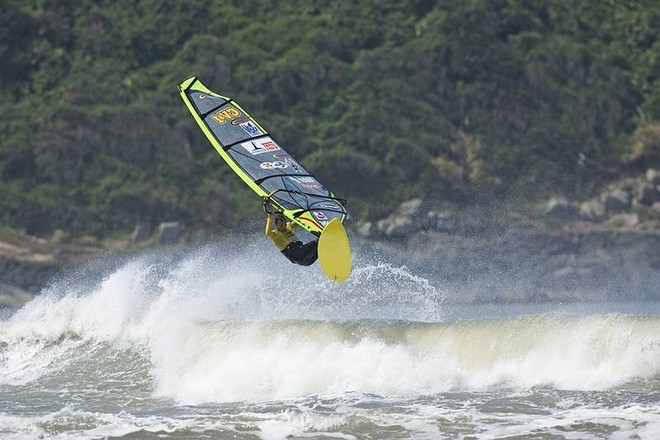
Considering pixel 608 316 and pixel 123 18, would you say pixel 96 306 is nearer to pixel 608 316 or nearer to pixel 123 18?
pixel 608 316

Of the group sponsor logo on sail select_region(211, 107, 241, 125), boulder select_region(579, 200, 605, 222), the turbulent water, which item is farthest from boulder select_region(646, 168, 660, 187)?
sponsor logo on sail select_region(211, 107, 241, 125)

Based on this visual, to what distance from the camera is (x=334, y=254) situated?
14.2m

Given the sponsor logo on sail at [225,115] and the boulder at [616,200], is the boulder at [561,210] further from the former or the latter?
the sponsor logo on sail at [225,115]

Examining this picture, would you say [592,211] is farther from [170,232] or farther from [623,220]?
[170,232]

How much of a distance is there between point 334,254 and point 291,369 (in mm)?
2551

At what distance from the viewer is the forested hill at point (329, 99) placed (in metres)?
42.1

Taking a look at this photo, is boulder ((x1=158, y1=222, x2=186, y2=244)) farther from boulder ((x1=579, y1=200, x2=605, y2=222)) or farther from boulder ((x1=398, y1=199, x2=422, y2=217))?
boulder ((x1=579, y1=200, x2=605, y2=222))

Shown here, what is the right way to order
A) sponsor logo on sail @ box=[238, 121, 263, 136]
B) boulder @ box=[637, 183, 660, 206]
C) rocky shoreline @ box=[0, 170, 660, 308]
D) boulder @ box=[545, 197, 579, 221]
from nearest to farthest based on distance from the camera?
sponsor logo on sail @ box=[238, 121, 263, 136] → rocky shoreline @ box=[0, 170, 660, 308] → boulder @ box=[545, 197, 579, 221] → boulder @ box=[637, 183, 660, 206]

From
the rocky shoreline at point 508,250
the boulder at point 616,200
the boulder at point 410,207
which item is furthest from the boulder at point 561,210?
the boulder at point 410,207

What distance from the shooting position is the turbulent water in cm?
1368

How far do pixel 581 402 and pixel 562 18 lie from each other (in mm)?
36065

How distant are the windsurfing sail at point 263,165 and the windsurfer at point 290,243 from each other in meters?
0.12

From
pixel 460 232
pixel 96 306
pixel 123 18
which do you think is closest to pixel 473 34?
pixel 460 232

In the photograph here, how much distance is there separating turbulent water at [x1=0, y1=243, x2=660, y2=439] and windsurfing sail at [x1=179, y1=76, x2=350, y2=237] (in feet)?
6.27
